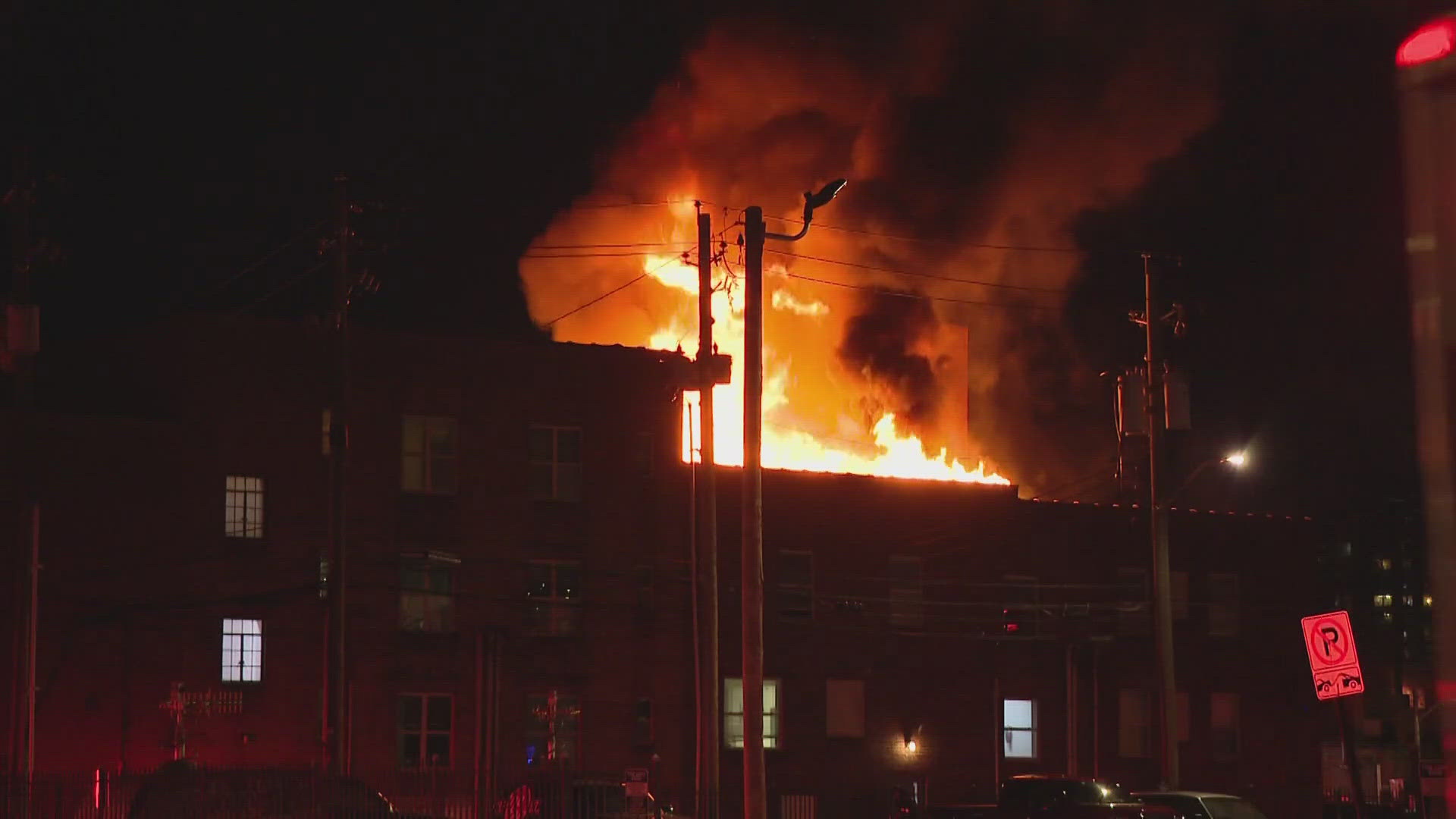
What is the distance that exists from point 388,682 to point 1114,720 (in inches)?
790

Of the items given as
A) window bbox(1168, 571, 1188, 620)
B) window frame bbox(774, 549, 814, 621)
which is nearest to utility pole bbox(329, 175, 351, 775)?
window frame bbox(774, 549, 814, 621)

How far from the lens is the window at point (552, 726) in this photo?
1635 inches

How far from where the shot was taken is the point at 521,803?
3064 cm

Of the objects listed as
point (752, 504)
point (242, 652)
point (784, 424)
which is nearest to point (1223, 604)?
point (784, 424)

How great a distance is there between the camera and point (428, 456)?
41469 mm

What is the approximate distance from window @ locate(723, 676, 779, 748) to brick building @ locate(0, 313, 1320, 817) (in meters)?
0.09

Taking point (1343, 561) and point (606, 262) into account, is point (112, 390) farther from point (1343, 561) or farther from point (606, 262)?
point (1343, 561)

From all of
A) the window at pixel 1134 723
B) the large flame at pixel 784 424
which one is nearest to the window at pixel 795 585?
the large flame at pixel 784 424

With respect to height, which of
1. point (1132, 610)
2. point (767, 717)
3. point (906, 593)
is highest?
point (906, 593)

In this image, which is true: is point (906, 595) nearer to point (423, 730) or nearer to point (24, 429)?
point (423, 730)

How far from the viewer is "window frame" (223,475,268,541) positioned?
39.1 m

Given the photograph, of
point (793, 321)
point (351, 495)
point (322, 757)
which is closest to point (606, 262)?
point (793, 321)

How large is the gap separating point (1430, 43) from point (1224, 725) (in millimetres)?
47273

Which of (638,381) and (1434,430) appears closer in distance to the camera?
(1434,430)
